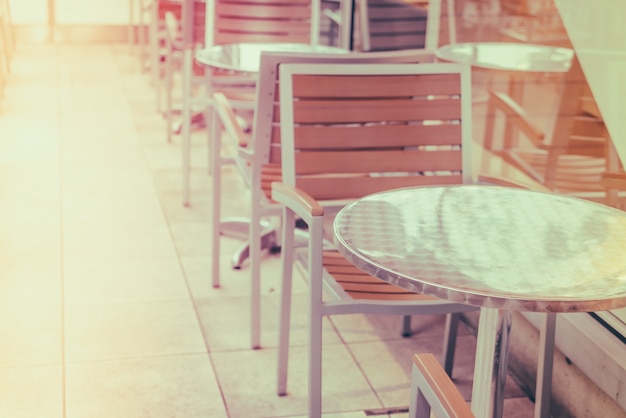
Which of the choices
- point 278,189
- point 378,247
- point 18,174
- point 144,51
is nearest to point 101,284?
point 278,189

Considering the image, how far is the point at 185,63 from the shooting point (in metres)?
4.32

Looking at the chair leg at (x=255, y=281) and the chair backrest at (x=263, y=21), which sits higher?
the chair backrest at (x=263, y=21)

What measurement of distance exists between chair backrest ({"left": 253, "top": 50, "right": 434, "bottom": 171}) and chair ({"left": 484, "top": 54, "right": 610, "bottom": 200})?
464mm

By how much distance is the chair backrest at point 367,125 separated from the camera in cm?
255

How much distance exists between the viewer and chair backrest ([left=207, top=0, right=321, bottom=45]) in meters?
4.30

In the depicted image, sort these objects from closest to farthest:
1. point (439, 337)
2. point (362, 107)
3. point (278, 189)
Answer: point (278, 189)
point (362, 107)
point (439, 337)

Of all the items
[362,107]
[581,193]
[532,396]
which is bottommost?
[532,396]

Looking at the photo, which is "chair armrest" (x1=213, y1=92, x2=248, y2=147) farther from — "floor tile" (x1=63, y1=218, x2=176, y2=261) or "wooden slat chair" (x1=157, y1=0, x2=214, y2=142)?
"wooden slat chair" (x1=157, y1=0, x2=214, y2=142)

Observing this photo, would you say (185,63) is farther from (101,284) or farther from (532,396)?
(532,396)

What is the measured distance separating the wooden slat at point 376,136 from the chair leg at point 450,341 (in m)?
0.55

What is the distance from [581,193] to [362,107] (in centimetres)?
73

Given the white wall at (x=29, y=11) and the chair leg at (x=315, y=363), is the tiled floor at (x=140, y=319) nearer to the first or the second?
the chair leg at (x=315, y=363)

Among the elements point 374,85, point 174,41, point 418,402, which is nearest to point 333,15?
point 174,41

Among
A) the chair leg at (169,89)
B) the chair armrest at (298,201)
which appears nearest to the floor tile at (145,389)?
the chair armrest at (298,201)
